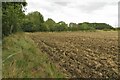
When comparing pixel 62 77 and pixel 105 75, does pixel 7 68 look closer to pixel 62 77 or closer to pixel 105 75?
pixel 62 77

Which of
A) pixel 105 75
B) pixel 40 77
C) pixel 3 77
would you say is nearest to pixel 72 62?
pixel 105 75

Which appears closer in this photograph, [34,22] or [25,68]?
[25,68]

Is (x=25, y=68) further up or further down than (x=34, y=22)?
further down

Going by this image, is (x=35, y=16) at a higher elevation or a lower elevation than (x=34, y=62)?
higher

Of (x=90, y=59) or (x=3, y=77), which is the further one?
(x=90, y=59)

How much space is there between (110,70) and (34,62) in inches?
101

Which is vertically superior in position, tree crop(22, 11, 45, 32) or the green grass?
tree crop(22, 11, 45, 32)

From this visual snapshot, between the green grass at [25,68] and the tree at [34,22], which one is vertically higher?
the tree at [34,22]

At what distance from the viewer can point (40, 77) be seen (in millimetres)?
7492

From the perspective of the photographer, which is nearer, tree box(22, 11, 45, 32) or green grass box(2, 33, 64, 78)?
green grass box(2, 33, 64, 78)

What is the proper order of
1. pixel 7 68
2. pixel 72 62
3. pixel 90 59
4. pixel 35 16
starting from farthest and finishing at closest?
pixel 35 16 → pixel 90 59 → pixel 72 62 → pixel 7 68

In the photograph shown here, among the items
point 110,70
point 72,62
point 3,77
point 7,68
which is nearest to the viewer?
point 3,77

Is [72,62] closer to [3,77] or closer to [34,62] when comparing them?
[34,62]

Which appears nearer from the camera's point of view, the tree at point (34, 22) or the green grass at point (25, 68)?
the green grass at point (25, 68)
